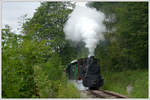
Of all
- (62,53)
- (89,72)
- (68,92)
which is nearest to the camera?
(68,92)

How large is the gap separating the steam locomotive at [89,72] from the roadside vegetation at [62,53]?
342mm

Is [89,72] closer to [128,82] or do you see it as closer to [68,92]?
[128,82]

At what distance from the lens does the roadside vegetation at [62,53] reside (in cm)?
695

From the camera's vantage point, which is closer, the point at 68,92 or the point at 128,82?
the point at 68,92

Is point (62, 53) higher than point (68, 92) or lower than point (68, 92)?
higher

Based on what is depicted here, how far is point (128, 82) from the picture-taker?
28.5ft

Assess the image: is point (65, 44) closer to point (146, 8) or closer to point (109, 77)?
point (109, 77)

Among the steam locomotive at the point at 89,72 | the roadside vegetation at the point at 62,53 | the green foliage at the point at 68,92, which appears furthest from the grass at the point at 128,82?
the green foliage at the point at 68,92

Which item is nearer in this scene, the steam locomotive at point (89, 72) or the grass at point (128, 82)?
the grass at point (128, 82)

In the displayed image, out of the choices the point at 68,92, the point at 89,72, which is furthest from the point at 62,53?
the point at 68,92

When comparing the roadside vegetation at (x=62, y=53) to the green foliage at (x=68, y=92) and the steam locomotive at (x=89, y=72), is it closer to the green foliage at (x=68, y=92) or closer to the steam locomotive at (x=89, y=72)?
the green foliage at (x=68, y=92)

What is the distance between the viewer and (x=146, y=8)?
813 centimetres

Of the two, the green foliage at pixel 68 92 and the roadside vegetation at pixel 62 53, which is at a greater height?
the roadside vegetation at pixel 62 53

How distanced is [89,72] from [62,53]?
1.47 m
